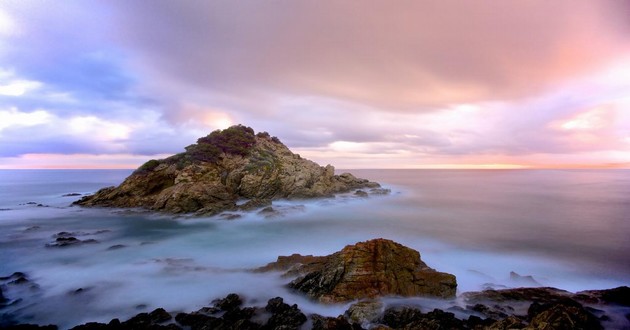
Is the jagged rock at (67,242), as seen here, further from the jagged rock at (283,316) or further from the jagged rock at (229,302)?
the jagged rock at (283,316)

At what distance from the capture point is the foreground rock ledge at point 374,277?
950cm

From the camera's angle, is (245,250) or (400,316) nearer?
(400,316)

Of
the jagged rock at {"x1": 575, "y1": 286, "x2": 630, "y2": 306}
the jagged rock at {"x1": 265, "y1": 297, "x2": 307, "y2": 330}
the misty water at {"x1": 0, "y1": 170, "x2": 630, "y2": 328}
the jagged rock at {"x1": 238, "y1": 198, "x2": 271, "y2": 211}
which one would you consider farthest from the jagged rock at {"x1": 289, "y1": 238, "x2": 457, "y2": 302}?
the jagged rock at {"x1": 238, "y1": 198, "x2": 271, "y2": 211}

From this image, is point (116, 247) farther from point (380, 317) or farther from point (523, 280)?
point (523, 280)

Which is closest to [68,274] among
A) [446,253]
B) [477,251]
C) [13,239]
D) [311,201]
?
[13,239]

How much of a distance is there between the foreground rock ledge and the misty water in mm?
576

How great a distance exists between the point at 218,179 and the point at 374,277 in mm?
25142

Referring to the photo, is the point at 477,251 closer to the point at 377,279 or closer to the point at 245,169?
the point at 377,279

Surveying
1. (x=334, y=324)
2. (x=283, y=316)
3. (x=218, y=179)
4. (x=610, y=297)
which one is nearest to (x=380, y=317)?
(x=334, y=324)

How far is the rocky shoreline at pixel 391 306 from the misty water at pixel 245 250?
666 millimetres

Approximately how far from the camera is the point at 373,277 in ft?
32.0

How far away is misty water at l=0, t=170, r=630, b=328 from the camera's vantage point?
34.2ft

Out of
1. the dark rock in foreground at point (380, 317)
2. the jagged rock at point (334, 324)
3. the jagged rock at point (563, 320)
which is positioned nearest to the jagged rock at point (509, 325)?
the dark rock in foreground at point (380, 317)

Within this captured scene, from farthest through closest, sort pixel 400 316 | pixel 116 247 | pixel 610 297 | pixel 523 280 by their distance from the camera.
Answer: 1. pixel 116 247
2. pixel 523 280
3. pixel 610 297
4. pixel 400 316
